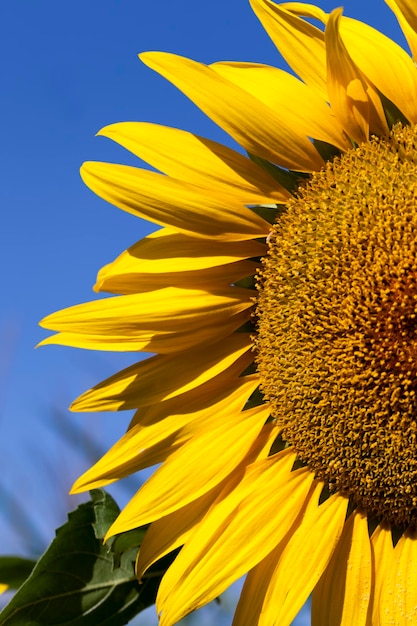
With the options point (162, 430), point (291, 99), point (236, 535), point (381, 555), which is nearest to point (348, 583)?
point (381, 555)

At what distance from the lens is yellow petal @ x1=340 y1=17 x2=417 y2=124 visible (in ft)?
6.53

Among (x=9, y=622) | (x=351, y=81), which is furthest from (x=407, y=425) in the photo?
(x=9, y=622)

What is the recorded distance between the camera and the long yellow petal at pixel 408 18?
1943mm

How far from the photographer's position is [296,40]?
207 centimetres

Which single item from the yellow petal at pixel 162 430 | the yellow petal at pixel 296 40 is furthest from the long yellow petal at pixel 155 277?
the yellow petal at pixel 296 40

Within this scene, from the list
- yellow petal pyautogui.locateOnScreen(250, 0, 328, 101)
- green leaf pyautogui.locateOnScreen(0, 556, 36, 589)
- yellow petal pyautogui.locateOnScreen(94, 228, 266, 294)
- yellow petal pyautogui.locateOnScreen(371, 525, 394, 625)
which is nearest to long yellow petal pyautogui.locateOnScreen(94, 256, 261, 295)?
yellow petal pyautogui.locateOnScreen(94, 228, 266, 294)

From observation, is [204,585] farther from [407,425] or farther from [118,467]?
[407,425]

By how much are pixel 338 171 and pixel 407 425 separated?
591 mm

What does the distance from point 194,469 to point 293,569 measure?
0.34m

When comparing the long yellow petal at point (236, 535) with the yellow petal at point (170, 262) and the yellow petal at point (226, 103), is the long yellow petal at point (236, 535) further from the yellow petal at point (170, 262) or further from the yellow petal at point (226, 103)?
the yellow petal at point (226, 103)

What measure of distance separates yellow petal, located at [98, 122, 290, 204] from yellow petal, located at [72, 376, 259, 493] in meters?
0.50

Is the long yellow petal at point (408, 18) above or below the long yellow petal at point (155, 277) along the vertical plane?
above

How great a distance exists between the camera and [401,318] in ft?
6.60

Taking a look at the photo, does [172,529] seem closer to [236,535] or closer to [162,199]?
[236,535]
